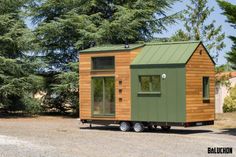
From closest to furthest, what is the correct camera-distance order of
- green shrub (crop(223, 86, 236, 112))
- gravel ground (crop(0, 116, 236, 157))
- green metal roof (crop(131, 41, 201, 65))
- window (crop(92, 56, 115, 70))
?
gravel ground (crop(0, 116, 236, 157))
green metal roof (crop(131, 41, 201, 65))
window (crop(92, 56, 115, 70))
green shrub (crop(223, 86, 236, 112))

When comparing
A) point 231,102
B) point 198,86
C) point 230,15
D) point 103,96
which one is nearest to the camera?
point 230,15

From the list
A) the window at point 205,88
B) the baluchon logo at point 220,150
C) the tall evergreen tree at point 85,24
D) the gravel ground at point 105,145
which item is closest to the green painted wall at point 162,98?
the window at point 205,88

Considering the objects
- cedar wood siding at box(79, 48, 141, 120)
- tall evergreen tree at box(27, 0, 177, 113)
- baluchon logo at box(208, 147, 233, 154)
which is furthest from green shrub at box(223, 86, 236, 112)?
baluchon logo at box(208, 147, 233, 154)

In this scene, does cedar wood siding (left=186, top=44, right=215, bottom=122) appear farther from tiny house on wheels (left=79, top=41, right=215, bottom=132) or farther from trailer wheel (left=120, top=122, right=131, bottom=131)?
trailer wheel (left=120, top=122, right=131, bottom=131)

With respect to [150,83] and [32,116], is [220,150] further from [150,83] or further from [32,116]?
[32,116]

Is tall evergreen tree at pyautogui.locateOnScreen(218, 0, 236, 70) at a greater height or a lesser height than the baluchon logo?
greater

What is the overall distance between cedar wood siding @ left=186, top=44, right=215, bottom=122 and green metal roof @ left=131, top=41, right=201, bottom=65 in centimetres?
27

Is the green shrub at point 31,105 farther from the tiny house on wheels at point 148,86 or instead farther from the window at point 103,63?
the window at point 103,63

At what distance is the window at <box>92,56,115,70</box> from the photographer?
73.7 feet

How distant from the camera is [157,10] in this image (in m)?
34.2

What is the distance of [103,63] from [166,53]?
2874 millimetres

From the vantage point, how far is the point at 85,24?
31.8m

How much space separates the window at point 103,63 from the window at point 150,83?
1.53m

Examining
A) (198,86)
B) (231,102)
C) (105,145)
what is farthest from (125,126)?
(231,102)
